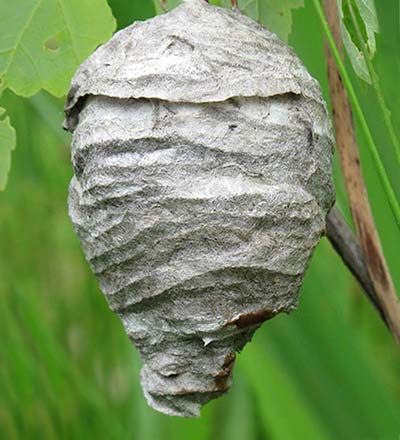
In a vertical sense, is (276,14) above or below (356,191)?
above

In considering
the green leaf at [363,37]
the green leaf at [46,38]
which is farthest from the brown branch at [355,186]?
the green leaf at [46,38]

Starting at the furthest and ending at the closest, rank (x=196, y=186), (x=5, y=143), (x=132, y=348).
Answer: (x=132, y=348)
(x=5, y=143)
(x=196, y=186)

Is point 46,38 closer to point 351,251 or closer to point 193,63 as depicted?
point 193,63

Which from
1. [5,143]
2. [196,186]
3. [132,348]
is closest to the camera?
[196,186]

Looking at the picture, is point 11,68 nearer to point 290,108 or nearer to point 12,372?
point 290,108

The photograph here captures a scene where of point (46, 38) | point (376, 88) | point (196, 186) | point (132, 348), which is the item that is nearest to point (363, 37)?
point (376, 88)

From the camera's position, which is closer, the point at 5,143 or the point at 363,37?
the point at 363,37

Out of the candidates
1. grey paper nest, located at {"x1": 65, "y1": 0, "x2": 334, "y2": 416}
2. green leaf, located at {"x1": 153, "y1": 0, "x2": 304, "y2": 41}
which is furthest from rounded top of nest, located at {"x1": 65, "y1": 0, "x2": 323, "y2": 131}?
green leaf, located at {"x1": 153, "y1": 0, "x2": 304, "y2": 41}

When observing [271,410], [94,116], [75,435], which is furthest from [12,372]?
[94,116]
